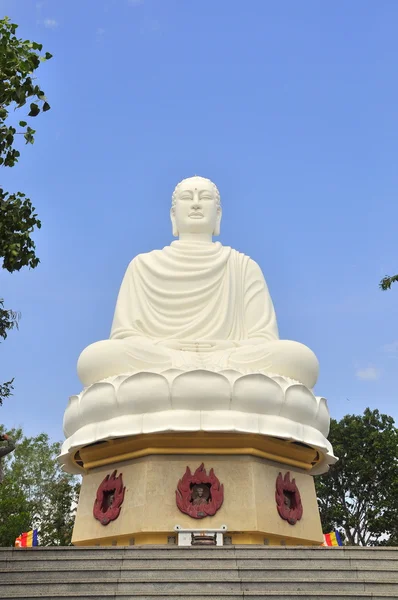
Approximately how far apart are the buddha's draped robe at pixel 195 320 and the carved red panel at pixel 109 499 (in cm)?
143

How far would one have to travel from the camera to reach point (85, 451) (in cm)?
999

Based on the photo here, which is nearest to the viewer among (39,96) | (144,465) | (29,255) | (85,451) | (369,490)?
(39,96)

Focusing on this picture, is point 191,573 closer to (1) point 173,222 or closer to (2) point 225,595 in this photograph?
(2) point 225,595

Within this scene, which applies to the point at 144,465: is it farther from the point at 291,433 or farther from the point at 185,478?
the point at 291,433

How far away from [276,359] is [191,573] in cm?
471

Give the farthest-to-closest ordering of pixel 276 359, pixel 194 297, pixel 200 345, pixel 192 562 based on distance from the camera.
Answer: pixel 194 297 → pixel 200 345 → pixel 276 359 → pixel 192 562

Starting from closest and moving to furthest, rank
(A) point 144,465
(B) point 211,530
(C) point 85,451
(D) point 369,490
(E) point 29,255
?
(E) point 29,255 < (B) point 211,530 < (A) point 144,465 < (C) point 85,451 < (D) point 369,490

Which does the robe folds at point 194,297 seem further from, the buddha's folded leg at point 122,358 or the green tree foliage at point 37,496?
the green tree foliage at point 37,496

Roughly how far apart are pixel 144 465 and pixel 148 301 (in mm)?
3285

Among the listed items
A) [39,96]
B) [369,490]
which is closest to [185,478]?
[39,96]

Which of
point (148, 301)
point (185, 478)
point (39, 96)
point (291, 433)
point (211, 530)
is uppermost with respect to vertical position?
point (148, 301)

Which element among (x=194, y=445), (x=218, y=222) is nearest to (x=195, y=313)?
(x=218, y=222)

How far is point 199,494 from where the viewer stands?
30.0 feet

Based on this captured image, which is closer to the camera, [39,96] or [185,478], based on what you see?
[39,96]
